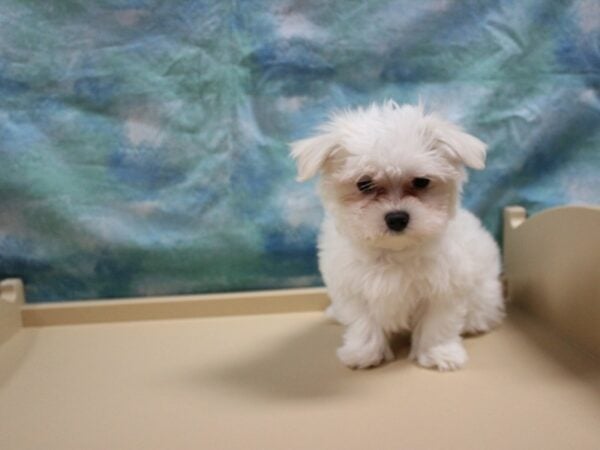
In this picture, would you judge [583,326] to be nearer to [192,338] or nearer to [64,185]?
[192,338]

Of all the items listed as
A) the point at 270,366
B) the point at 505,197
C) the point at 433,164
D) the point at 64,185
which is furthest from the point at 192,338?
the point at 505,197

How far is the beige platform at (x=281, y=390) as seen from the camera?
1.46 metres

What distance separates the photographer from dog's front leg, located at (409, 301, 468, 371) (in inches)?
70.2

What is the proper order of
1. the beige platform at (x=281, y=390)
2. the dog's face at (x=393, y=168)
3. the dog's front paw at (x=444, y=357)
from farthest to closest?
the dog's front paw at (x=444, y=357) → the dog's face at (x=393, y=168) → the beige platform at (x=281, y=390)

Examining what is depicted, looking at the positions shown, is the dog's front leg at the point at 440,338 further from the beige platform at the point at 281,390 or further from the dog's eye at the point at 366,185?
the dog's eye at the point at 366,185

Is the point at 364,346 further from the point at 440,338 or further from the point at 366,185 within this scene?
the point at 366,185

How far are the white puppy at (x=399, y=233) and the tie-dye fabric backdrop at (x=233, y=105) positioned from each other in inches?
15.9

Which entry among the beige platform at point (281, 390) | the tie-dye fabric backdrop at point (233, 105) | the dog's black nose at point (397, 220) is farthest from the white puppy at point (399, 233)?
the tie-dye fabric backdrop at point (233, 105)

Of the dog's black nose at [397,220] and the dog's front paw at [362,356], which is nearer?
the dog's black nose at [397,220]

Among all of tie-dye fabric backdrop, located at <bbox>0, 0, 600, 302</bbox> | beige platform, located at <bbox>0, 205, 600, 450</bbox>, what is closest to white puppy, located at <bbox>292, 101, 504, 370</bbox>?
beige platform, located at <bbox>0, 205, 600, 450</bbox>

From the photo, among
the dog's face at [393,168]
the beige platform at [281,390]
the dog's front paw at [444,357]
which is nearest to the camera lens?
the beige platform at [281,390]

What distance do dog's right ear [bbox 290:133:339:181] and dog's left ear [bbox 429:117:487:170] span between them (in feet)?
0.86

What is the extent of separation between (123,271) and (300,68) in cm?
98

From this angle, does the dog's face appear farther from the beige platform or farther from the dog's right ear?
the beige platform
